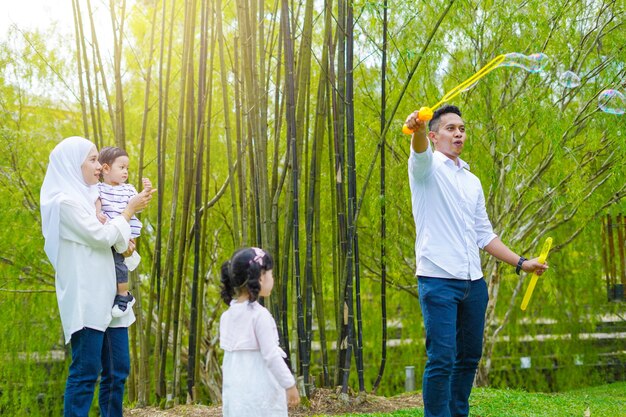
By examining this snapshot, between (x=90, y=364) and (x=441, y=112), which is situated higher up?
(x=441, y=112)

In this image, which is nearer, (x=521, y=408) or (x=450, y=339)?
(x=450, y=339)

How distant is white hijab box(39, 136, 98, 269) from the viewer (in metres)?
2.32

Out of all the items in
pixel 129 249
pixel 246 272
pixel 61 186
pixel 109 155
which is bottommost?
pixel 246 272

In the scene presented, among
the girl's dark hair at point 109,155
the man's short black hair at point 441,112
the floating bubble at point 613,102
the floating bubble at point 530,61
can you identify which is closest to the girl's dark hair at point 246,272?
the girl's dark hair at point 109,155

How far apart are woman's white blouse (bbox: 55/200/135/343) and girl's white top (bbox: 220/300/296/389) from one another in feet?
1.88

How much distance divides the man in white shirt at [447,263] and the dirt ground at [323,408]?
3.54 ft

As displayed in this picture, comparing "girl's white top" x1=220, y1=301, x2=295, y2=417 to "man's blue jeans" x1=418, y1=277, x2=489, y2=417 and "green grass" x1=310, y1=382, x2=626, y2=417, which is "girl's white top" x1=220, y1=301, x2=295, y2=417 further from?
"green grass" x1=310, y1=382, x2=626, y2=417

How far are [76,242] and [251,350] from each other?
782 millimetres

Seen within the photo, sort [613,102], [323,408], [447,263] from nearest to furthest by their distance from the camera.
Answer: [447,263]
[613,102]
[323,408]

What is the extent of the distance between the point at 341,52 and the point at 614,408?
8.61 ft

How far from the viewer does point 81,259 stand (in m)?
2.34

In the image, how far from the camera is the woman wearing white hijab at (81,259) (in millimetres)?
2303

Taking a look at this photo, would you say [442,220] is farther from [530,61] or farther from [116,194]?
[116,194]

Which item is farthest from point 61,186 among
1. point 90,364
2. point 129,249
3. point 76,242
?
point 90,364
